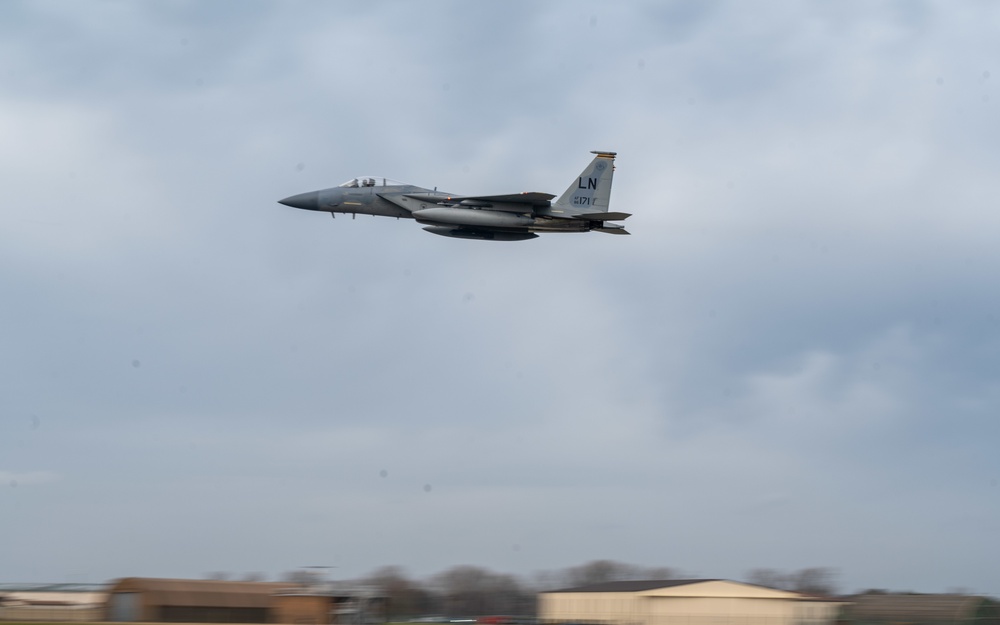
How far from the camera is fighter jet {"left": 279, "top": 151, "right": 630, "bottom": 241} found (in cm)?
4234

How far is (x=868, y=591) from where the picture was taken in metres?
52.4

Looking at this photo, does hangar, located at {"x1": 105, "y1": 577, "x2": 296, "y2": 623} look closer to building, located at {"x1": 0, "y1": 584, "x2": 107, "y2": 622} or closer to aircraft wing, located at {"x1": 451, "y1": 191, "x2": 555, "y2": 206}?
building, located at {"x1": 0, "y1": 584, "x2": 107, "y2": 622}

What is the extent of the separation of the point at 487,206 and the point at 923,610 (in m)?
25.2

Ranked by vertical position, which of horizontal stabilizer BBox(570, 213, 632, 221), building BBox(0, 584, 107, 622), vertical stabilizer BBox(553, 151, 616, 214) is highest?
vertical stabilizer BBox(553, 151, 616, 214)

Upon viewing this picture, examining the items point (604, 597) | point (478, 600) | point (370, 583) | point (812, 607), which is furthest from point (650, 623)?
point (478, 600)

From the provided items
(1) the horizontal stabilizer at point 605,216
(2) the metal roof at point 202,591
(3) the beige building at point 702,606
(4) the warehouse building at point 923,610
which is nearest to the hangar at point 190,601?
(2) the metal roof at point 202,591

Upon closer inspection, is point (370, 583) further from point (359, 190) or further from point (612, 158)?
point (612, 158)

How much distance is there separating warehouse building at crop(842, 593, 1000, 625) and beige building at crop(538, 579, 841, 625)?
1561mm

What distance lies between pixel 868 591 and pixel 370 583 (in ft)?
85.1

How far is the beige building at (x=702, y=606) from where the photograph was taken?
47.0 m

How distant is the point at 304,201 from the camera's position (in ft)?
149

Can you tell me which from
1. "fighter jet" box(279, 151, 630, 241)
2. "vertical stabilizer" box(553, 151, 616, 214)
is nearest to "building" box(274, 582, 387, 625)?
"fighter jet" box(279, 151, 630, 241)

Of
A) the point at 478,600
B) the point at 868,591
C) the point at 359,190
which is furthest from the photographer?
the point at 478,600

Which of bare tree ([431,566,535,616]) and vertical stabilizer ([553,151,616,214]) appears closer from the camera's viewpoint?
vertical stabilizer ([553,151,616,214])
